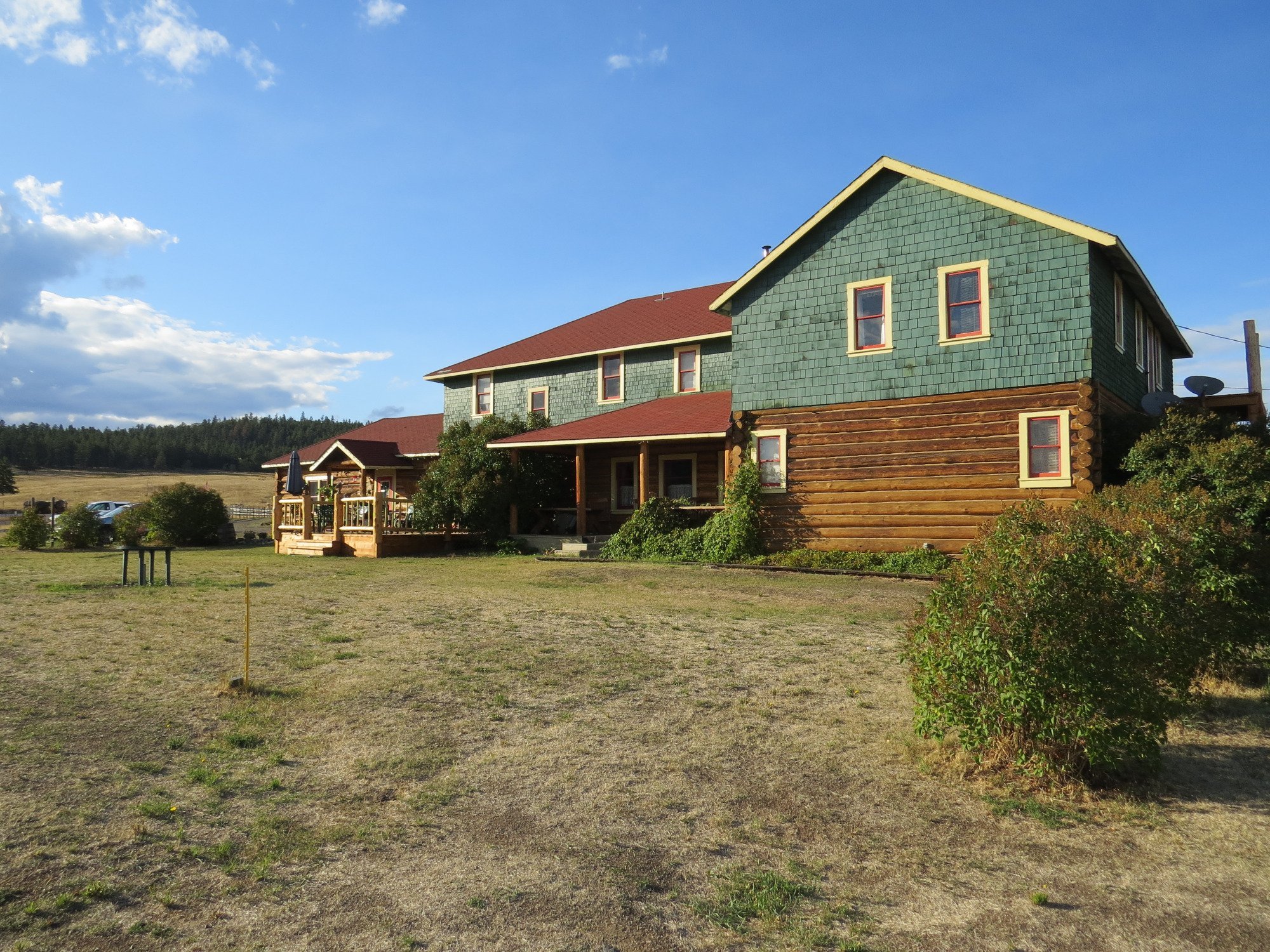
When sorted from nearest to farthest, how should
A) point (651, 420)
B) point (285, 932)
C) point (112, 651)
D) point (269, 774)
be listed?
point (285, 932), point (269, 774), point (112, 651), point (651, 420)

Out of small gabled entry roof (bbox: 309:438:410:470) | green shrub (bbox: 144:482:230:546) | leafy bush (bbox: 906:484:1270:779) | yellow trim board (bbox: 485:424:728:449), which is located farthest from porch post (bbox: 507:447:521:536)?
leafy bush (bbox: 906:484:1270:779)

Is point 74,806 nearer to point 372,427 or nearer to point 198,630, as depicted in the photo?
point 198,630

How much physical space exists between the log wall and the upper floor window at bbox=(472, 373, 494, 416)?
14.5m

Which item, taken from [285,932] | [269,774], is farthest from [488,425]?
[285,932]

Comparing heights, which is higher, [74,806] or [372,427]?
[372,427]

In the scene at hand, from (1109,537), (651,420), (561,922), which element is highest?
(651,420)

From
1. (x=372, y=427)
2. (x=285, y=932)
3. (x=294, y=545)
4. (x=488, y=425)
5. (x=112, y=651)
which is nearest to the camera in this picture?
(x=285, y=932)

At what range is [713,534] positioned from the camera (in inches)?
845

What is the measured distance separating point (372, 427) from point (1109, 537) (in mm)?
35841

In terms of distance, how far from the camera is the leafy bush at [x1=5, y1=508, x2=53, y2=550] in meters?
29.4

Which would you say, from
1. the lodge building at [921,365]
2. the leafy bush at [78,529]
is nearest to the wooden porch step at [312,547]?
the lodge building at [921,365]

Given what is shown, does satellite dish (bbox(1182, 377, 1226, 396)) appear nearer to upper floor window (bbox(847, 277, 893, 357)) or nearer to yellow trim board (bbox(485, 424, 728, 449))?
upper floor window (bbox(847, 277, 893, 357))

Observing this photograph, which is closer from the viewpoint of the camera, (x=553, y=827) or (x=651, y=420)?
(x=553, y=827)

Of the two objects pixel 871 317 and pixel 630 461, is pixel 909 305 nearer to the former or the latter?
pixel 871 317
